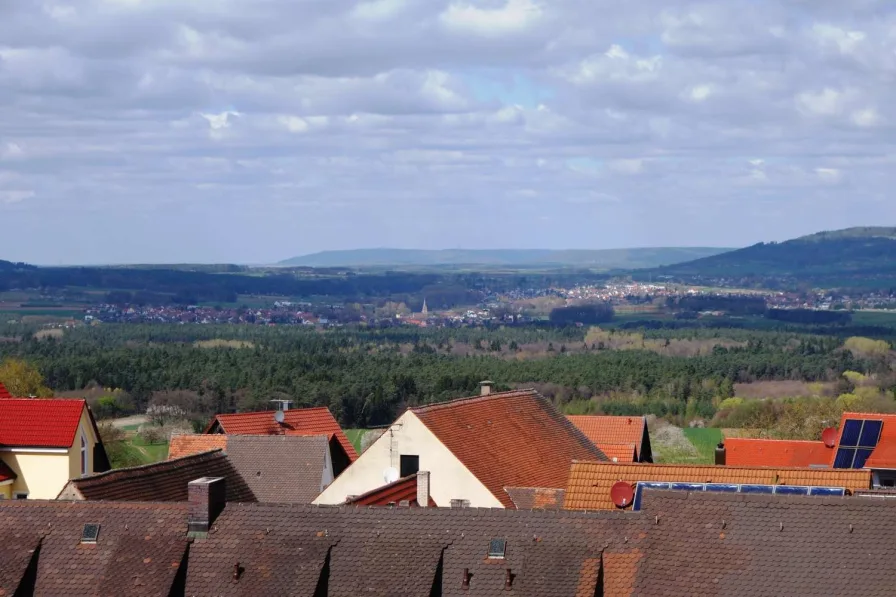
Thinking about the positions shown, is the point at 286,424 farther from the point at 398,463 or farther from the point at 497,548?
the point at 497,548

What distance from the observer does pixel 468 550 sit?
2577 cm

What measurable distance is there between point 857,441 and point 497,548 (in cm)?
2959

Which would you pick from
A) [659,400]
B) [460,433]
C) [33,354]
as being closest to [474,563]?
[460,433]

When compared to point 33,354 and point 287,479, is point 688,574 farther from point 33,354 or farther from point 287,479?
point 33,354

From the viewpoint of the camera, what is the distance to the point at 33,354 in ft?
552


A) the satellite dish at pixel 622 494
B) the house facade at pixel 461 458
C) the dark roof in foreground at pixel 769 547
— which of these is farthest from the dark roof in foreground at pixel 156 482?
the dark roof in foreground at pixel 769 547

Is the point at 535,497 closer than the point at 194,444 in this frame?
Yes

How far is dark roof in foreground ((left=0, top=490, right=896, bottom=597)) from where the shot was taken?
24.7m

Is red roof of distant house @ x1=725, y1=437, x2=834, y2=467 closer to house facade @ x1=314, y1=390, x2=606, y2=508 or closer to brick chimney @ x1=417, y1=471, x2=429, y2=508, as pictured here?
house facade @ x1=314, y1=390, x2=606, y2=508

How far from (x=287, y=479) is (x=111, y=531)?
53.6 ft

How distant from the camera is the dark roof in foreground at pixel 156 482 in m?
29.5

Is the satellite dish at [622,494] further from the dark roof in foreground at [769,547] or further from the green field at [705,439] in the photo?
the green field at [705,439]

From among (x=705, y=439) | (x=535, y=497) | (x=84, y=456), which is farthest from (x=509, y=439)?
(x=705, y=439)

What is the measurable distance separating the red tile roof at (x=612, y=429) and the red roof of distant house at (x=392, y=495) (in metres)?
21.2
